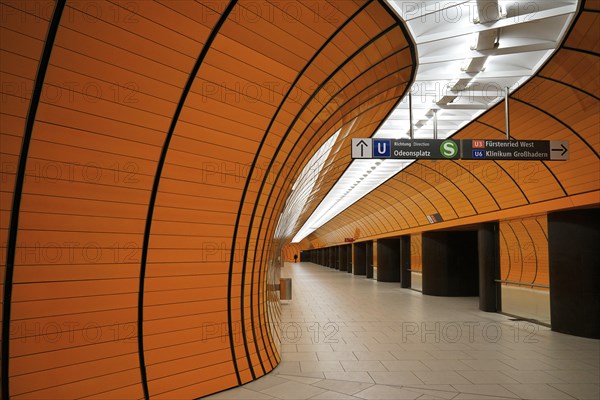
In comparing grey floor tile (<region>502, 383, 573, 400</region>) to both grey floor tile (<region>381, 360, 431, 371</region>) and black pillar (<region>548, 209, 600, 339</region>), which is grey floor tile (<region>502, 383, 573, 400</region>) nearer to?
grey floor tile (<region>381, 360, 431, 371</region>)

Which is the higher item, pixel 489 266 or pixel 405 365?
pixel 489 266

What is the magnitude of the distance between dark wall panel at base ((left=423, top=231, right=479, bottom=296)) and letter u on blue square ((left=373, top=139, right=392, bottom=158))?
15872 mm

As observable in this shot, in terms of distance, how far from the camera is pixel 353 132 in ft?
44.0

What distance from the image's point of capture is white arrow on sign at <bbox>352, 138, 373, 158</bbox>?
9.37m

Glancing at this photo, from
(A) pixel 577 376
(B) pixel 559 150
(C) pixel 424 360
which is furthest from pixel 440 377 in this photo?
(B) pixel 559 150

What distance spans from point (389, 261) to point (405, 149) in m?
26.2

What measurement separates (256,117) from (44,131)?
2.94 metres

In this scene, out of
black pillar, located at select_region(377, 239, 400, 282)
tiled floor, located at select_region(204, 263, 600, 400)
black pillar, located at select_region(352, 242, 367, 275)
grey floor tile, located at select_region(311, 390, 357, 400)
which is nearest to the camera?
grey floor tile, located at select_region(311, 390, 357, 400)

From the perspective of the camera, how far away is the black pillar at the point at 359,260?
149 feet

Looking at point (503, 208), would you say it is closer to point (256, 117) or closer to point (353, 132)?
point (353, 132)

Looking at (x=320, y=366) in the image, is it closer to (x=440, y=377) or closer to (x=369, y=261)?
(x=440, y=377)

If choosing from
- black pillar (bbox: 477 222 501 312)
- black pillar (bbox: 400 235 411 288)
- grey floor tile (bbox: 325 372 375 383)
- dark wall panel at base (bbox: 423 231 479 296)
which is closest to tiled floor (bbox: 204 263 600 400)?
grey floor tile (bbox: 325 372 375 383)

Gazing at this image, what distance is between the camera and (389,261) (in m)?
34.6

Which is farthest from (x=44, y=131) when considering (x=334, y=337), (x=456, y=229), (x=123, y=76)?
(x=456, y=229)
